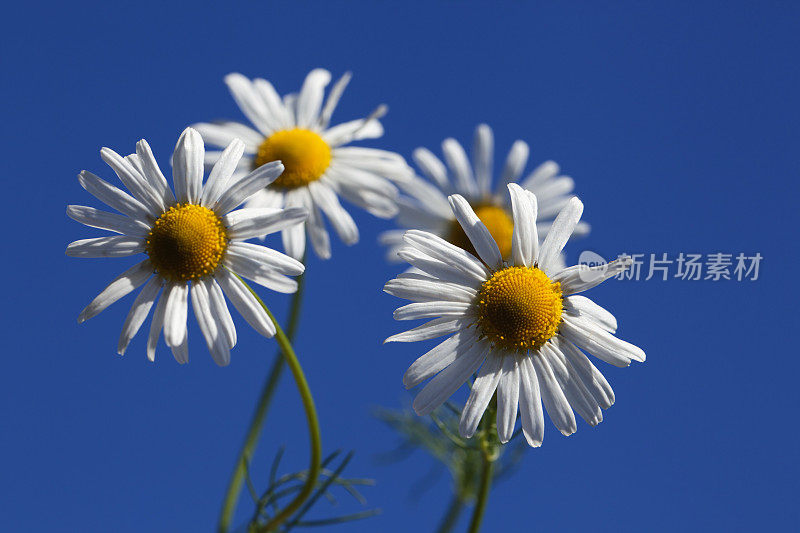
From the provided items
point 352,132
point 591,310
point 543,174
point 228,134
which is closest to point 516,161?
point 543,174

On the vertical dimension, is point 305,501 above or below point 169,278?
below

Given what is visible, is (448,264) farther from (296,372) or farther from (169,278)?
(169,278)

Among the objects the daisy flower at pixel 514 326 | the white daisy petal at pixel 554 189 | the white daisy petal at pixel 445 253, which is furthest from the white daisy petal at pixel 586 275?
the white daisy petal at pixel 554 189

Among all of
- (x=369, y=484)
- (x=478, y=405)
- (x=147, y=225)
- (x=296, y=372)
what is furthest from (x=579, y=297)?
(x=147, y=225)

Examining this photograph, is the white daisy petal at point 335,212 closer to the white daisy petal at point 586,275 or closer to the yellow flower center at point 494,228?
the yellow flower center at point 494,228

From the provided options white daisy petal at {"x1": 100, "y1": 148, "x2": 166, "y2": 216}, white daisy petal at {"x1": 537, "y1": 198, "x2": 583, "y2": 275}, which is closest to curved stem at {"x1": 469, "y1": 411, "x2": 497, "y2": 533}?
white daisy petal at {"x1": 537, "y1": 198, "x2": 583, "y2": 275}

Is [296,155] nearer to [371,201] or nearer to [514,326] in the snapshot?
[371,201]
